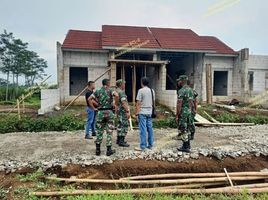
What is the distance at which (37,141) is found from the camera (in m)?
7.30

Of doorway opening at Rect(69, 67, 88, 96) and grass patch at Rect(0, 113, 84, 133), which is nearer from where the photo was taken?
grass patch at Rect(0, 113, 84, 133)

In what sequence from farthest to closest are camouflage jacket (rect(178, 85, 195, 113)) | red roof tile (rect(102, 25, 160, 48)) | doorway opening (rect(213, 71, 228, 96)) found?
1. doorway opening (rect(213, 71, 228, 96))
2. red roof tile (rect(102, 25, 160, 48))
3. camouflage jacket (rect(178, 85, 195, 113))

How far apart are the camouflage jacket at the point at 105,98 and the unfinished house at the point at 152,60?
22.7ft

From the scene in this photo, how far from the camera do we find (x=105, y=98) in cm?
564

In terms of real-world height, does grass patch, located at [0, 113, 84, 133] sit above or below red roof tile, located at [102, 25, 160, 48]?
below

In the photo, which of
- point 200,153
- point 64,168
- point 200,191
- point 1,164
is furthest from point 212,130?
point 1,164

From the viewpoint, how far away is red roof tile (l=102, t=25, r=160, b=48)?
1463cm

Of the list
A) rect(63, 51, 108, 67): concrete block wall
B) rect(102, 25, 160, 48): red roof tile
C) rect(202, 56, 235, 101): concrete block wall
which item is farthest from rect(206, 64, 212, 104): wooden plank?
rect(63, 51, 108, 67): concrete block wall

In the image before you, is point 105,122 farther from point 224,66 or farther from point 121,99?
point 224,66

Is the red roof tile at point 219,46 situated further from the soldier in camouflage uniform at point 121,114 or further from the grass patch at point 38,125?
the soldier in camouflage uniform at point 121,114

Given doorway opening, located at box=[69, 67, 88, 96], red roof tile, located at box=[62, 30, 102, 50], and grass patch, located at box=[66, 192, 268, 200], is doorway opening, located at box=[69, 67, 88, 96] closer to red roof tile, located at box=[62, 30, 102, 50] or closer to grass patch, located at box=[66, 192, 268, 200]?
red roof tile, located at box=[62, 30, 102, 50]

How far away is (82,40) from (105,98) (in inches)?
426

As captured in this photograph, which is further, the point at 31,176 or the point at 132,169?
the point at 132,169

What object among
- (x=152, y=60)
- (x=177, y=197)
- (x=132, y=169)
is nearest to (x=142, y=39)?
(x=152, y=60)
